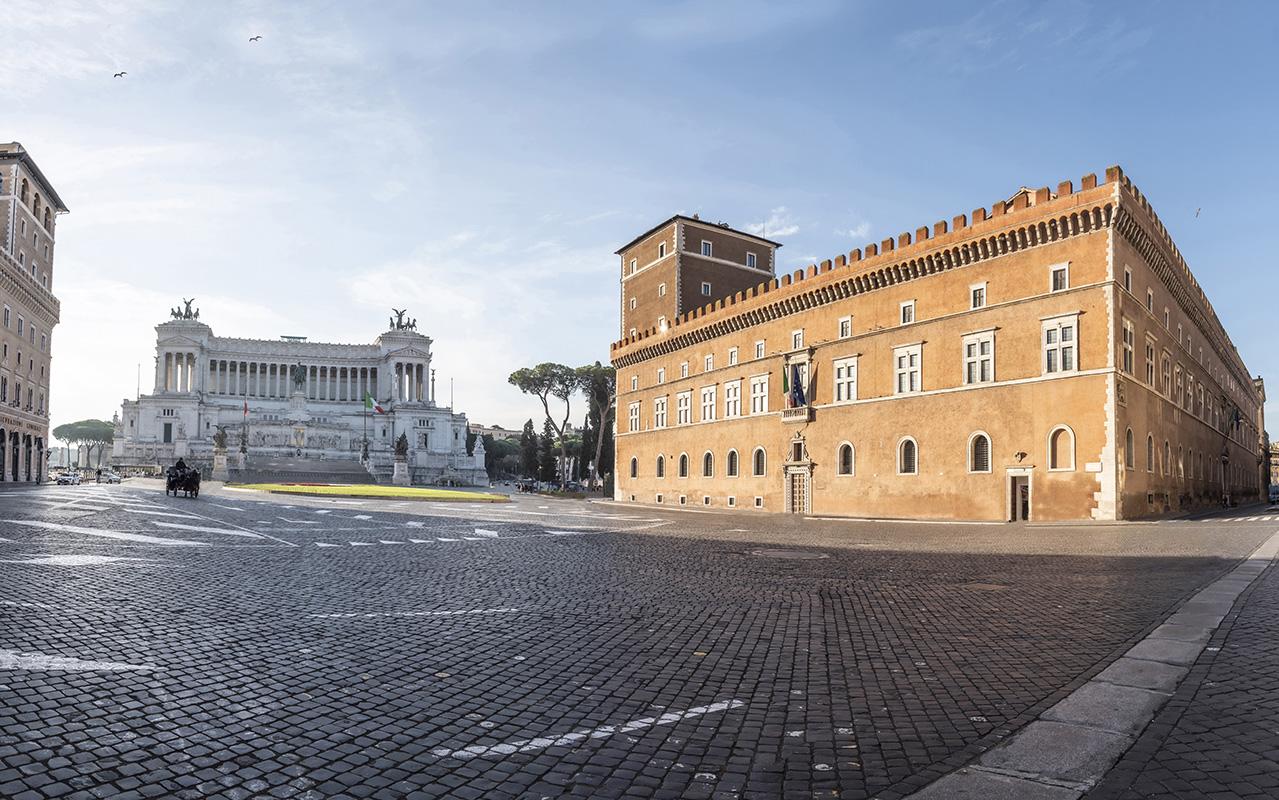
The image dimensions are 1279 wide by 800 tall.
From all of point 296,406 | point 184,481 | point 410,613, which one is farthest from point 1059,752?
point 296,406

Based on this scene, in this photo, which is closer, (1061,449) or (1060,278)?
(1061,449)

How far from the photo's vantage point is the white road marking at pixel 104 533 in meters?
15.7

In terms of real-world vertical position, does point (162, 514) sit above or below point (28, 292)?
below

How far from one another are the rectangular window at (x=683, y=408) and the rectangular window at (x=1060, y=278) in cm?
2501

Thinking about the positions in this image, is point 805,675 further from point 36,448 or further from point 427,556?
point 36,448

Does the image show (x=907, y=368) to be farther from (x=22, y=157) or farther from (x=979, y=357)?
(x=22, y=157)

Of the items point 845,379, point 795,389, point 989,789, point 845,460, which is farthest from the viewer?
point 795,389

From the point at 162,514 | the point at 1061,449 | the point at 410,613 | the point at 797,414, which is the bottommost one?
the point at 162,514

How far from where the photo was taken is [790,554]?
55.1 feet

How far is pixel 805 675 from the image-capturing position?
6.29 m

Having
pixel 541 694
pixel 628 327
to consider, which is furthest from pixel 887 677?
pixel 628 327

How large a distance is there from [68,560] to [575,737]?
36.2 ft

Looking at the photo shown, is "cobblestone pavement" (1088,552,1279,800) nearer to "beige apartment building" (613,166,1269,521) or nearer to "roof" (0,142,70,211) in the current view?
"beige apartment building" (613,166,1269,521)

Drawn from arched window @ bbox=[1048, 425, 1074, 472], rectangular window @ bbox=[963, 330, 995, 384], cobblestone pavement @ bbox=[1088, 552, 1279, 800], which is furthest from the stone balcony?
cobblestone pavement @ bbox=[1088, 552, 1279, 800]
